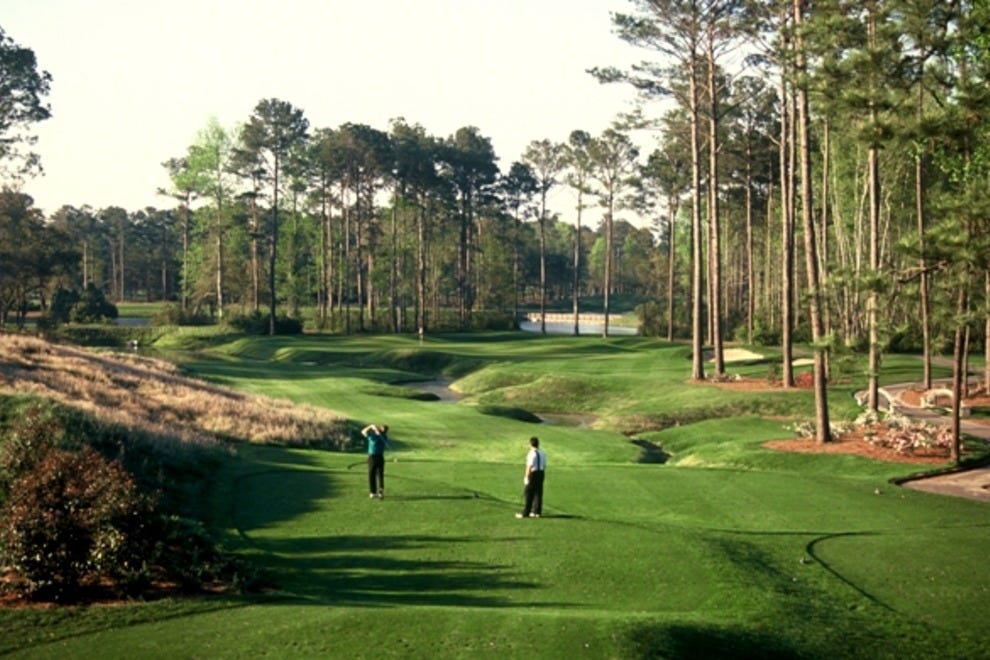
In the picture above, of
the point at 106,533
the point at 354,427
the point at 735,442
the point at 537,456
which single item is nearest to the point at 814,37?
the point at 735,442

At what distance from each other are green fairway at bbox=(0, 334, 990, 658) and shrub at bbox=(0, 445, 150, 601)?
97 centimetres

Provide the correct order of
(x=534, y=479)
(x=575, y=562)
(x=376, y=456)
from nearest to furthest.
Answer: (x=575, y=562) → (x=534, y=479) → (x=376, y=456)

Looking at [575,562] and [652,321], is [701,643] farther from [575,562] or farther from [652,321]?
[652,321]

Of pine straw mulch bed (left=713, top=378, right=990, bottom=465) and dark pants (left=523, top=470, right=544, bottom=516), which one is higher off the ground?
dark pants (left=523, top=470, right=544, bottom=516)

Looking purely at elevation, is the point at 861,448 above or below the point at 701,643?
below

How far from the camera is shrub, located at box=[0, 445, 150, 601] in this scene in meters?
14.6

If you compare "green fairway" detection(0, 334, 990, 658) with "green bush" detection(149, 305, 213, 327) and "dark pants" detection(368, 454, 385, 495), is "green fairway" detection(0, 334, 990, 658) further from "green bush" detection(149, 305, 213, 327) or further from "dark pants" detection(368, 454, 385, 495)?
"green bush" detection(149, 305, 213, 327)

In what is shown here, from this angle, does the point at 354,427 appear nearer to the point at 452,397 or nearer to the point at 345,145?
the point at 452,397

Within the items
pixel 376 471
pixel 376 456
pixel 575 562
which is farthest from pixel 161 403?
pixel 575 562

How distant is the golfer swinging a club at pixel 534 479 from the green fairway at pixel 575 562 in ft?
1.43

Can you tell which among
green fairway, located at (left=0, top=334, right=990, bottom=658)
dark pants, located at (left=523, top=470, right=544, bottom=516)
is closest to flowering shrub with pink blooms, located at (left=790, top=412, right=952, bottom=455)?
green fairway, located at (left=0, top=334, right=990, bottom=658)

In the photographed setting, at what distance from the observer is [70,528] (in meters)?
15.3

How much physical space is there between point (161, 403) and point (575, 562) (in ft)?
74.9

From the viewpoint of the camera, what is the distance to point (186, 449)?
86.6 ft
